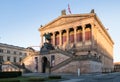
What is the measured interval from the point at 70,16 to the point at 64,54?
1048 inches

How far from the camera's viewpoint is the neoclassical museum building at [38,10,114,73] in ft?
202

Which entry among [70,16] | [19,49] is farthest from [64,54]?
[19,49]

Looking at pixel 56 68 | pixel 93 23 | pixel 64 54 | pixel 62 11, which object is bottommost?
pixel 56 68

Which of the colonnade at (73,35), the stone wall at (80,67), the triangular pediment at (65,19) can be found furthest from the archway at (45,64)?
the triangular pediment at (65,19)

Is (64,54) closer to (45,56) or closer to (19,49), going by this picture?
(45,56)

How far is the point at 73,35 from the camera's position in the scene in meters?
90.5

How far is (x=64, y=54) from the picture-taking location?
223 ft

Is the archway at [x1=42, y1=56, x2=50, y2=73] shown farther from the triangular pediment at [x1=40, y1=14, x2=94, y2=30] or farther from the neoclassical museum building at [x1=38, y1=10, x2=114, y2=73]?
the triangular pediment at [x1=40, y1=14, x2=94, y2=30]

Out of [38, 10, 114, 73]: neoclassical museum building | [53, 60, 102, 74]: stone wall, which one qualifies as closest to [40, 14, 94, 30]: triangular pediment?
[38, 10, 114, 73]: neoclassical museum building

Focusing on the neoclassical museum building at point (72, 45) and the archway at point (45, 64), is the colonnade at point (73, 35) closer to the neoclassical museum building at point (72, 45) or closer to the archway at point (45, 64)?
the neoclassical museum building at point (72, 45)

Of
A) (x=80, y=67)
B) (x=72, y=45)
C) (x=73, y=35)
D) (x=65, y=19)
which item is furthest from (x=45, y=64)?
(x=65, y=19)

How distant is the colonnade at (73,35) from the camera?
8491 centimetres

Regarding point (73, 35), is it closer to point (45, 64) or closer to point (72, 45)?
point (72, 45)

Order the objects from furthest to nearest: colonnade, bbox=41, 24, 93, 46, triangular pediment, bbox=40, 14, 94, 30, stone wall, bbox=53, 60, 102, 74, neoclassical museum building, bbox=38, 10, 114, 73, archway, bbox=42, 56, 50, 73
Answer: triangular pediment, bbox=40, 14, 94, 30 < colonnade, bbox=41, 24, 93, 46 < archway, bbox=42, 56, 50, 73 < neoclassical museum building, bbox=38, 10, 114, 73 < stone wall, bbox=53, 60, 102, 74
